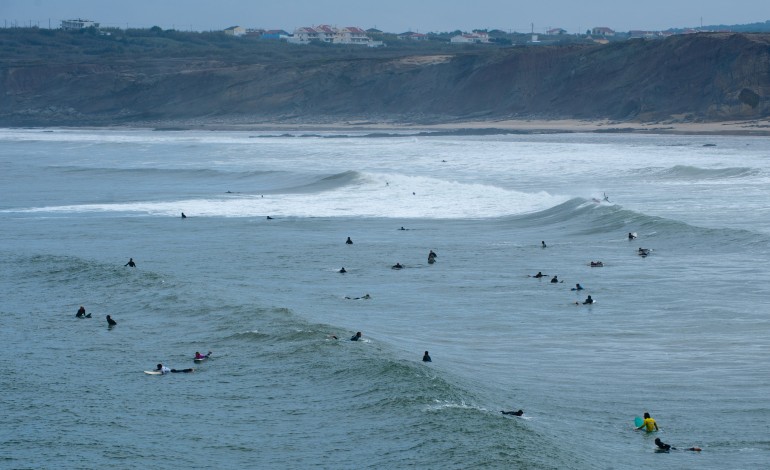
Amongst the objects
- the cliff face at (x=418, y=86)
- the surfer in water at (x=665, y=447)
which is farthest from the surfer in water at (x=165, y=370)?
the cliff face at (x=418, y=86)

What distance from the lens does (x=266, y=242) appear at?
4284 centimetres

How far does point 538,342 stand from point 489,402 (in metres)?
5.00

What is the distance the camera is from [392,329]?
2758cm

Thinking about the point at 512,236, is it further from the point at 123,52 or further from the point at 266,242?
the point at 123,52

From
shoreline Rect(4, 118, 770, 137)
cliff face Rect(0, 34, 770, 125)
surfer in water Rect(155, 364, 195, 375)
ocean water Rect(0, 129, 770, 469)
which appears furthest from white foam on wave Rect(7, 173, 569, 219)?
cliff face Rect(0, 34, 770, 125)

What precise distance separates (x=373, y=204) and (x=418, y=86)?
77.6m

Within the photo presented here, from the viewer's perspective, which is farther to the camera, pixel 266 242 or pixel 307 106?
pixel 307 106

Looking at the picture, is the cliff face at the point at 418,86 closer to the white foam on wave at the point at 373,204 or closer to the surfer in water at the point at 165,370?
the white foam on wave at the point at 373,204

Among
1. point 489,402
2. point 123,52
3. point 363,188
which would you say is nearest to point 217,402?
point 489,402

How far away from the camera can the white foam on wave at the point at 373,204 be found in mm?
52703

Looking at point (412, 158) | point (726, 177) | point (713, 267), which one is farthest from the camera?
point (412, 158)

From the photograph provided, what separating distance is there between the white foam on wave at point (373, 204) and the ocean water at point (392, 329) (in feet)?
1.08

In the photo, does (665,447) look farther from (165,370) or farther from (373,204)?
(373,204)


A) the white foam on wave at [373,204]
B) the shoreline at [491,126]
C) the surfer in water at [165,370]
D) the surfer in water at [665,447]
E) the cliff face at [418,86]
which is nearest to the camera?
the surfer in water at [665,447]
